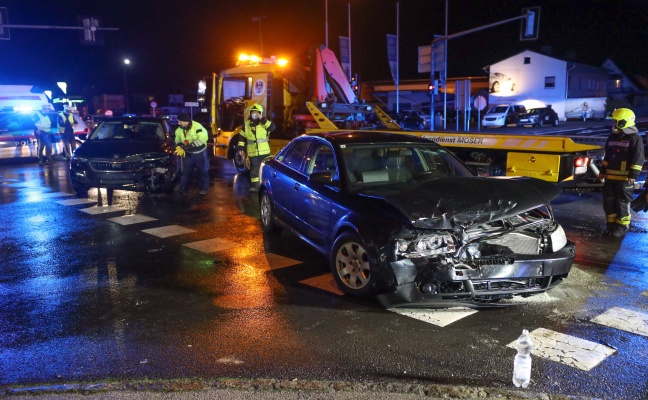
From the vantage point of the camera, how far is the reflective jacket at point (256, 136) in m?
11.6

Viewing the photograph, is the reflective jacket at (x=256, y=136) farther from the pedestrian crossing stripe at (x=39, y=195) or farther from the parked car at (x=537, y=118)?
the parked car at (x=537, y=118)

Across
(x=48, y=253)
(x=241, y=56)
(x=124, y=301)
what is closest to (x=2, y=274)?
(x=48, y=253)

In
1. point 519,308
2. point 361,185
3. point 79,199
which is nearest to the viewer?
point 519,308

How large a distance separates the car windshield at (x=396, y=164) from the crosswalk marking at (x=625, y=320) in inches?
87.5

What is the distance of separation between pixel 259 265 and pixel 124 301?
5.64 ft

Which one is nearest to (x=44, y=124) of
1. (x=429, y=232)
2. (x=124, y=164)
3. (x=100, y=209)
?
(x=124, y=164)

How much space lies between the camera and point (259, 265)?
6.77 meters

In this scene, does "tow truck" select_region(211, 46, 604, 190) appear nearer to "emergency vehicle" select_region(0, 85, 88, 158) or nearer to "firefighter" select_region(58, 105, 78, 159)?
"firefighter" select_region(58, 105, 78, 159)

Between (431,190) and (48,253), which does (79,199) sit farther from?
(431,190)

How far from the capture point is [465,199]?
A: 5148mm

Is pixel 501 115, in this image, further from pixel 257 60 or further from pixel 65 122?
pixel 65 122

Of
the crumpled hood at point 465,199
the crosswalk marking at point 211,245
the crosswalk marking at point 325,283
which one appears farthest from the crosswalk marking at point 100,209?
the crumpled hood at point 465,199

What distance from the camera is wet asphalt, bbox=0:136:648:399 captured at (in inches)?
152

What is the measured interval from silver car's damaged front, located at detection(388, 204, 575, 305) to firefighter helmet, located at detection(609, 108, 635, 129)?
3.78m
